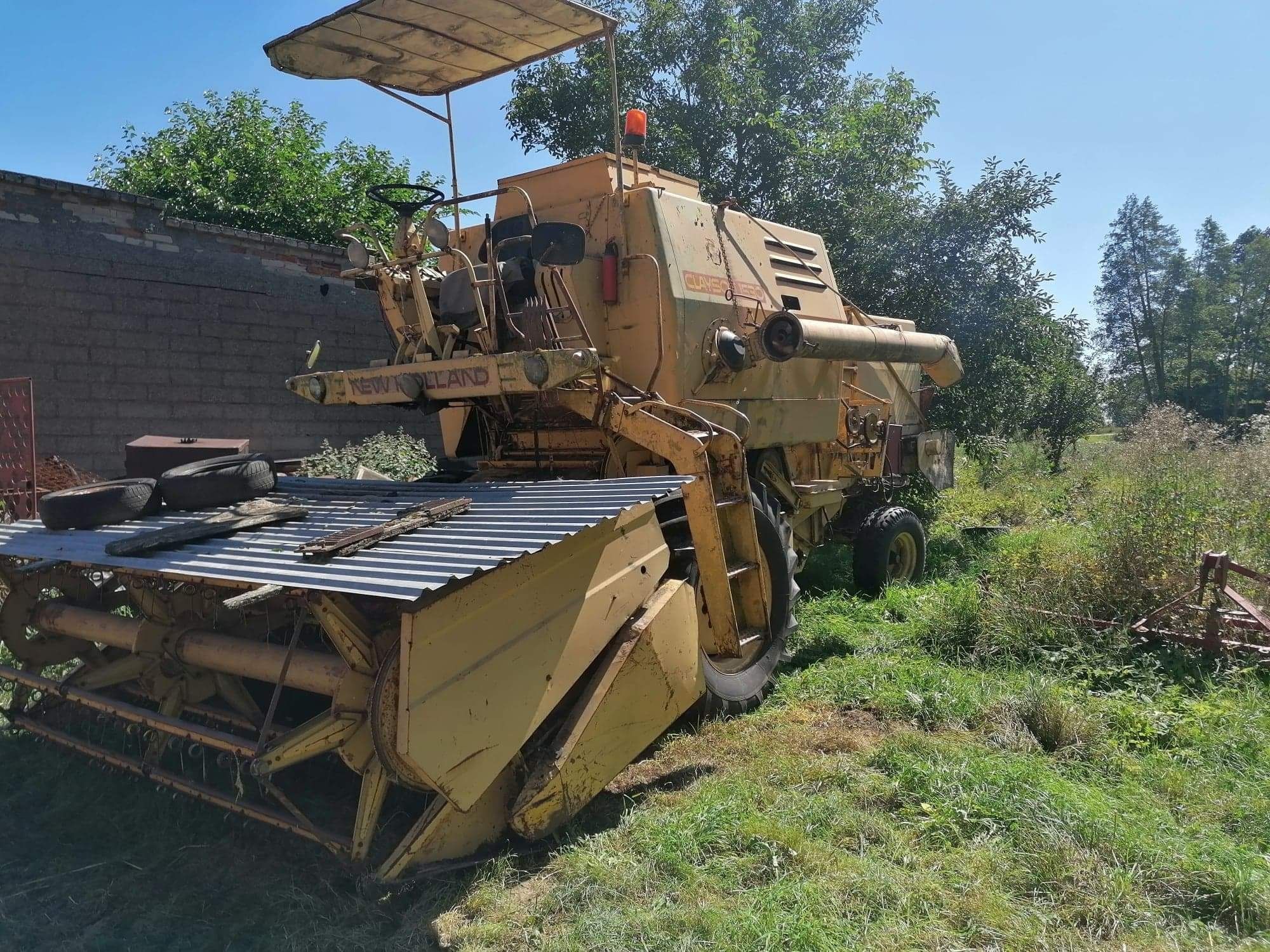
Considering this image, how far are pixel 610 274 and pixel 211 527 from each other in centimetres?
254

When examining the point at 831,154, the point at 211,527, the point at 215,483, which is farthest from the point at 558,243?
the point at 831,154

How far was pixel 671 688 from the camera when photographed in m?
3.84

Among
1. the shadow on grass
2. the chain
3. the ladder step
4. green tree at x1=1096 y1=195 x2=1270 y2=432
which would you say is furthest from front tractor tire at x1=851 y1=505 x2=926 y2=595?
green tree at x1=1096 y1=195 x2=1270 y2=432

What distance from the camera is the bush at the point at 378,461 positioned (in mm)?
8547

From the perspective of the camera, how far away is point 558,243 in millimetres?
4258

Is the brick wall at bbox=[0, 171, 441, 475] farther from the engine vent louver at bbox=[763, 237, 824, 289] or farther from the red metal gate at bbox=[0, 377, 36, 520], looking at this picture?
the engine vent louver at bbox=[763, 237, 824, 289]

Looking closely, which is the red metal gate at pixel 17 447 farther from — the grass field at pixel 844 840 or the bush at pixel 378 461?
the grass field at pixel 844 840

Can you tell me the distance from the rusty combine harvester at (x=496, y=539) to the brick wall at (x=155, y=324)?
339 cm

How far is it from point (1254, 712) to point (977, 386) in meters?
7.31

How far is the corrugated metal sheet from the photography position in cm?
288

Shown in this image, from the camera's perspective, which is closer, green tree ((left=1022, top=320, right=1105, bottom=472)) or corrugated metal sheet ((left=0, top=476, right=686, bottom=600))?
corrugated metal sheet ((left=0, top=476, right=686, bottom=600))

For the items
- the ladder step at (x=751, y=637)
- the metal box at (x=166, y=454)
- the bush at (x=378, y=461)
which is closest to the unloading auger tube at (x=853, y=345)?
the ladder step at (x=751, y=637)

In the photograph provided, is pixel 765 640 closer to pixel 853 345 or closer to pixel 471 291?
pixel 853 345

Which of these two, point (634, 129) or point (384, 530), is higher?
point (634, 129)
